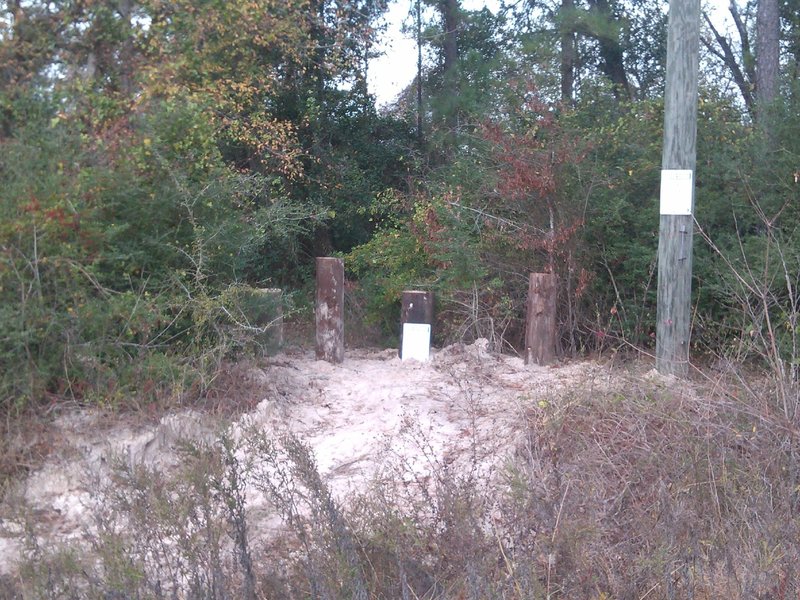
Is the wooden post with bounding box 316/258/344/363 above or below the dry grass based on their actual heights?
above

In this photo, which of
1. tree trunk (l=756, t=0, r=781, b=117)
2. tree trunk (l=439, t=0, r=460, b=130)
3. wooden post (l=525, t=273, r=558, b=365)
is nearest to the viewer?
wooden post (l=525, t=273, r=558, b=365)

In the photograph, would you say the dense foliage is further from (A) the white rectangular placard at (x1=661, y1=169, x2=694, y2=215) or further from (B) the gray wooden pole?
(A) the white rectangular placard at (x1=661, y1=169, x2=694, y2=215)

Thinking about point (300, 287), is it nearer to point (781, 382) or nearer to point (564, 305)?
point (564, 305)

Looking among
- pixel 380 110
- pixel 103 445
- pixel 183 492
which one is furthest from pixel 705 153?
pixel 380 110

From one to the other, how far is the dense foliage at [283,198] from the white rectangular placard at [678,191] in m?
0.82

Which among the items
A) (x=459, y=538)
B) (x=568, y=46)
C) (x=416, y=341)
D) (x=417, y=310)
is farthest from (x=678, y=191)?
(x=568, y=46)

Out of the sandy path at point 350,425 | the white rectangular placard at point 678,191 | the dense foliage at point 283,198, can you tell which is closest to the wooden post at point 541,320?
the sandy path at point 350,425

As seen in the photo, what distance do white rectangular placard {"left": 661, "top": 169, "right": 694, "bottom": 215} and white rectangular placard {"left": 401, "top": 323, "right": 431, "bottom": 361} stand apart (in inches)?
96.8

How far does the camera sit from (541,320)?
28.4 feet

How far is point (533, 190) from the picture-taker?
960 centimetres

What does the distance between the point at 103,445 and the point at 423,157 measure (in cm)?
1100

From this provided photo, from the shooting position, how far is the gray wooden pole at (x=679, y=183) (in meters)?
7.68

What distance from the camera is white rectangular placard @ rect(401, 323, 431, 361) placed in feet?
28.8

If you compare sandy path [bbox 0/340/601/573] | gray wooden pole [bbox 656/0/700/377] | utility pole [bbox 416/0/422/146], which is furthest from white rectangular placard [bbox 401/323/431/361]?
utility pole [bbox 416/0/422/146]
